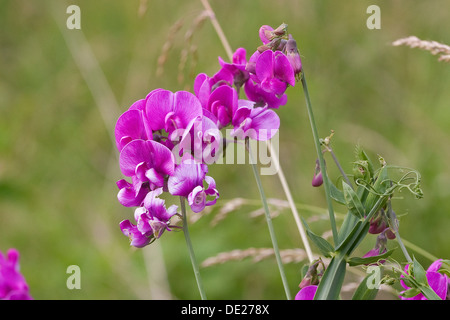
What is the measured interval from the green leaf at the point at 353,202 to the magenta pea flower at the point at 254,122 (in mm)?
109

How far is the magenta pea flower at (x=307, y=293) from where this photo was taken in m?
0.71

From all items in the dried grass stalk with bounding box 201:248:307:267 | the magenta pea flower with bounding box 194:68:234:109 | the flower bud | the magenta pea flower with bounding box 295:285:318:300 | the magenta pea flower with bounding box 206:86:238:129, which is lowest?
the dried grass stalk with bounding box 201:248:307:267

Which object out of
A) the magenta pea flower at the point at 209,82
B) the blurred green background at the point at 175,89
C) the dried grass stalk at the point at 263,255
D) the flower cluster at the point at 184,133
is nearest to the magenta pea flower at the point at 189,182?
the flower cluster at the point at 184,133

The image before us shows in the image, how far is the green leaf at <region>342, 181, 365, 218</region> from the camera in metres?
0.67

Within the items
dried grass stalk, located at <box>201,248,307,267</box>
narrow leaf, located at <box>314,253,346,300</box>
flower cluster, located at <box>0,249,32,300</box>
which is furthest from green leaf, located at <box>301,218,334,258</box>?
flower cluster, located at <box>0,249,32,300</box>

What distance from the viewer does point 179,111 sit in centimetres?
68

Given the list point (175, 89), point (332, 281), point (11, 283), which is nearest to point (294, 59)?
point (332, 281)

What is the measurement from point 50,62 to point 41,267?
121 cm

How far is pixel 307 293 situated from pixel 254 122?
0.69ft

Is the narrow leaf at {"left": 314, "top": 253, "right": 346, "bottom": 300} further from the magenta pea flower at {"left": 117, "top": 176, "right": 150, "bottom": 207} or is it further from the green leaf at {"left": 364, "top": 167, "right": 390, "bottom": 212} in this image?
the magenta pea flower at {"left": 117, "top": 176, "right": 150, "bottom": 207}

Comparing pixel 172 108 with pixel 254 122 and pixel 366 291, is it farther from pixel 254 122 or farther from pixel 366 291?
pixel 366 291

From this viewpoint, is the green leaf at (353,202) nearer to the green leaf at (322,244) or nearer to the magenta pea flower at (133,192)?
the green leaf at (322,244)

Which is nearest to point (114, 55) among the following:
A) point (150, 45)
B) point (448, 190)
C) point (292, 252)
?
point (150, 45)
